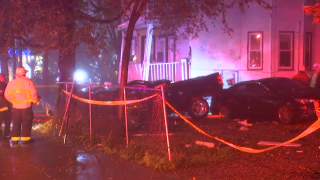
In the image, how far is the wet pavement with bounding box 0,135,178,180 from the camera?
283 inches

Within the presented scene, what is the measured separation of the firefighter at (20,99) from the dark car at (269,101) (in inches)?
287

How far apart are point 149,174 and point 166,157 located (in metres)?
0.73

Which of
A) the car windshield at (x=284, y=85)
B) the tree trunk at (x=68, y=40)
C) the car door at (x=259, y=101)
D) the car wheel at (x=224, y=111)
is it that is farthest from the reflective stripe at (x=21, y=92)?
the car windshield at (x=284, y=85)

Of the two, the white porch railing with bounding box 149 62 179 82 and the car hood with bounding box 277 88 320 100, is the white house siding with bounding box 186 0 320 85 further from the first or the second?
the car hood with bounding box 277 88 320 100

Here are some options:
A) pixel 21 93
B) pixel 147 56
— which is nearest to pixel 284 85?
pixel 21 93

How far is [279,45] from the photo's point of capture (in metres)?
17.9

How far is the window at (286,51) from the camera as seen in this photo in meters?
18.0

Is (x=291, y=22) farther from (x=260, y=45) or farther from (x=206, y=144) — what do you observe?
(x=206, y=144)

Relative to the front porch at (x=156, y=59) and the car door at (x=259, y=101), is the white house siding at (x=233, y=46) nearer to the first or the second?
the front porch at (x=156, y=59)

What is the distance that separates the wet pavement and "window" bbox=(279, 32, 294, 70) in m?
11.3

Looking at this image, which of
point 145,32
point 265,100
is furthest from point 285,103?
point 145,32

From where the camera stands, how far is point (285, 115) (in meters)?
13.0

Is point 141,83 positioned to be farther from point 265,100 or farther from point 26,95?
point 26,95

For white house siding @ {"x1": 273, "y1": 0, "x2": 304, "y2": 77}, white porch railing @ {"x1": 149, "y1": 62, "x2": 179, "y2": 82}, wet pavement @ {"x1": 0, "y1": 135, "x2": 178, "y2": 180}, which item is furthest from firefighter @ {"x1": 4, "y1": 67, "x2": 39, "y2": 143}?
white house siding @ {"x1": 273, "y1": 0, "x2": 304, "y2": 77}
